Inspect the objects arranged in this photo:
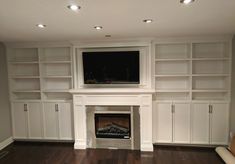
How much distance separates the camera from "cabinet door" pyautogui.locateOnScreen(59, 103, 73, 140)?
14.1 ft

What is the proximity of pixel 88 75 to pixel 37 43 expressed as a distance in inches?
51.7

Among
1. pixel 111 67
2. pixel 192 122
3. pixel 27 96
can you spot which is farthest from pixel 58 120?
pixel 192 122

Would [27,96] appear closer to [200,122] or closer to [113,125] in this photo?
[113,125]

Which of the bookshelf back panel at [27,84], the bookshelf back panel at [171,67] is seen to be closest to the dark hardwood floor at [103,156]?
the bookshelf back panel at [27,84]

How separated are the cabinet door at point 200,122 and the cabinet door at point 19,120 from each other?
368 cm

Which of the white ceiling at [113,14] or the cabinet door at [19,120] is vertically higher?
the white ceiling at [113,14]

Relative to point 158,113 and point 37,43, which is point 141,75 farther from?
point 37,43

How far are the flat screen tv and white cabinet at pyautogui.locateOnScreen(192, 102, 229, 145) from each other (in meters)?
1.42

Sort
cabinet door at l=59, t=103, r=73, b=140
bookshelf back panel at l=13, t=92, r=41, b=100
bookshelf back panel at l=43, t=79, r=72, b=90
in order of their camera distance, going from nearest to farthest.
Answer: cabinet door at l=59, t=103, r=73, b=140 < bookshelf back panel at l=43, t=79, r=72, b=90 < bookshelf back panel at l=13, t=92, r=41, b=100

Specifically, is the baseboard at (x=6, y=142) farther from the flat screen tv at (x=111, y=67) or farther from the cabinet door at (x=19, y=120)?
the flat screen tv at (x=111, y=67)

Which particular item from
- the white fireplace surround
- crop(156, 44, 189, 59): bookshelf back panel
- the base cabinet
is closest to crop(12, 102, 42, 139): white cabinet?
the white fireplace surround

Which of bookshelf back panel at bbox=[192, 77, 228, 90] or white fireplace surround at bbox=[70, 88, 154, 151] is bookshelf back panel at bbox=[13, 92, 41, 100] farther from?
bookshelf back panel at bbox=[192, 77, 228, 90]

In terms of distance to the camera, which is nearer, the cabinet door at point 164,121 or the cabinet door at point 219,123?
the cabinet door at point 219,123

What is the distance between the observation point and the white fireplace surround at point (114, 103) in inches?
151
